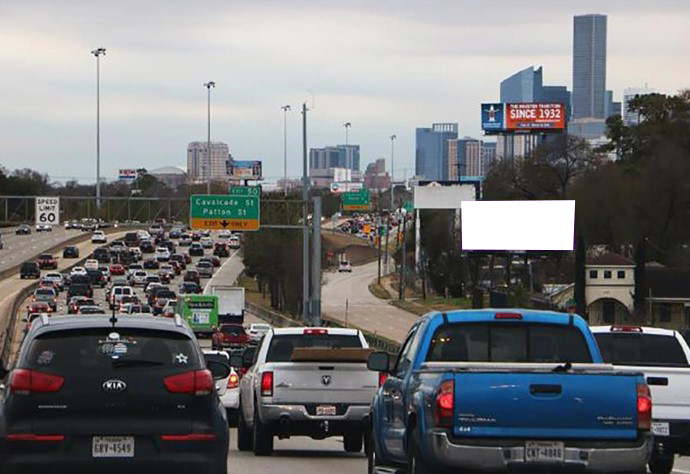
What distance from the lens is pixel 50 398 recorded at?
12.5m

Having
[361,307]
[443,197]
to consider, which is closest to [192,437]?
[361,307]

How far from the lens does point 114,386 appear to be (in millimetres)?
12562

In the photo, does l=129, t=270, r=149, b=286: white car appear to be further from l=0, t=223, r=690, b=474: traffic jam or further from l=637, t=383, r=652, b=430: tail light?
l=637, t=383, r=652, b=430: tail light

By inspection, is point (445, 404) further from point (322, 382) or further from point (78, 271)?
point (78, 271)

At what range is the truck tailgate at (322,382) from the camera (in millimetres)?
20750

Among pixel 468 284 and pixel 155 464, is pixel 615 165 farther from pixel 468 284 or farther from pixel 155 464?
pixel 155 464

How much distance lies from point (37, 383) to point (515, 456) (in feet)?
12.9

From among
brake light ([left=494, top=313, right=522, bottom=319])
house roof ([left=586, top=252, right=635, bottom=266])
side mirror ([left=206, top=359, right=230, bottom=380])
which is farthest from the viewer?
house roof ([left=586, top=252, right=635, bottom=266])

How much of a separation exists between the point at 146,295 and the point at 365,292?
4145 cm

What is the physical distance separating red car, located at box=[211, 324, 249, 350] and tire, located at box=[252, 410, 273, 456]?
40430 millimetres

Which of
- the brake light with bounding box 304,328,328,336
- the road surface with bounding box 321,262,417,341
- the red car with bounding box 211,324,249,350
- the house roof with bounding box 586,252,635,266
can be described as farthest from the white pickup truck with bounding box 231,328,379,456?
the house roof with bounding box 586,252,635,266

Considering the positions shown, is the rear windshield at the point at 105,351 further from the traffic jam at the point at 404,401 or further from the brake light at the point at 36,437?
the brake light at the point at 36,437

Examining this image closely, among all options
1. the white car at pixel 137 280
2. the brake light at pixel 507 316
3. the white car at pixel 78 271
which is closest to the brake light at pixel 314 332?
the brake light at pixel 507 316

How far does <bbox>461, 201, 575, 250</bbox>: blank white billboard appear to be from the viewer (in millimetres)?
74625
